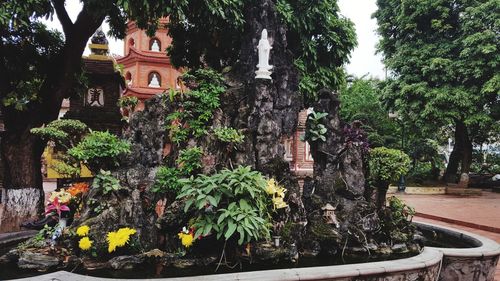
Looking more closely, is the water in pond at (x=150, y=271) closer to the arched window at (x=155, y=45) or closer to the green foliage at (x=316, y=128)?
the green foliage at (x=316, y=128)

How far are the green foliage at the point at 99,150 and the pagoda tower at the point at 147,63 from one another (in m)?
17.6

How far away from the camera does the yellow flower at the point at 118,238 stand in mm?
5168

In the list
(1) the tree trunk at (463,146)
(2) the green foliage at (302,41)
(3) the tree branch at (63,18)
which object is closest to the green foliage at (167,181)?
(3) the tree branch at (63,18)

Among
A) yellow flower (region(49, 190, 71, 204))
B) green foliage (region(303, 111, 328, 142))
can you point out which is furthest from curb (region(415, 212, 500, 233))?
yellow flower (region(49, 190, 71, 204))

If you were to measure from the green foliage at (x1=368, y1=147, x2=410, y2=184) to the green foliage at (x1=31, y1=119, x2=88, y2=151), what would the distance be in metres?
5.82

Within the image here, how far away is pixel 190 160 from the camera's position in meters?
6.14

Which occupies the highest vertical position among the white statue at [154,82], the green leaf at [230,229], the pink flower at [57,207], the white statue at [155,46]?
the white statue at [155,46]

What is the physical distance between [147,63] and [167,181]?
1934cm

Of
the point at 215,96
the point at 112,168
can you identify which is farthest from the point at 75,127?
the point at 215,96

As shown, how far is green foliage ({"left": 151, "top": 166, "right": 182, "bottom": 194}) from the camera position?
6.03 m

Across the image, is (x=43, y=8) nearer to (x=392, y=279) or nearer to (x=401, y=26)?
(x=392, y=279)

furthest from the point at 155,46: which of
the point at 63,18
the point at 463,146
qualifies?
the point at 463,146

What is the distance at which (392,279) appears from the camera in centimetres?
479

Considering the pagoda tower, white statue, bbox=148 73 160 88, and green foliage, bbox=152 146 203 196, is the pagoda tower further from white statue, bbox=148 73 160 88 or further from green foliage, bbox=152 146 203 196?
green foliage, bbox=152 146 203 196
